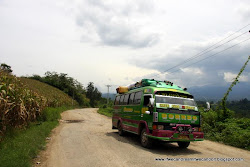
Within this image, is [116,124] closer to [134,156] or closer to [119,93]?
[119,93]

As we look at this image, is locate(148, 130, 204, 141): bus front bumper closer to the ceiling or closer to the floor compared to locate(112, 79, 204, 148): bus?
closer to the floor

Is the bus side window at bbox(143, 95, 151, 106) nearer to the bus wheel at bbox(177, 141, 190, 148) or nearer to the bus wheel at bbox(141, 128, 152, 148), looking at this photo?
the bus wheel at bbox(141, 128, 152, 148)

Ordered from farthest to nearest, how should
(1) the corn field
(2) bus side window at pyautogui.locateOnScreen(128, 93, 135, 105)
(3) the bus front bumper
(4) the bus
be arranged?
(2) bus side window at pyautogui.locateOnScreen(128, 93, 135, 105), (1) the corn field, (4) the bus, (3) the bus front bumper

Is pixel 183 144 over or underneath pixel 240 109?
underneath

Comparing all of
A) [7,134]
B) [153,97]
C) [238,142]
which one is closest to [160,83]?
[153,97]

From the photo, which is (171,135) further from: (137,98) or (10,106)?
(10,106)

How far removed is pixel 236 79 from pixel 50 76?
255 feet

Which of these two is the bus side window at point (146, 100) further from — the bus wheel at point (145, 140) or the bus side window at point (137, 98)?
the bus wheel at point (145, 140)

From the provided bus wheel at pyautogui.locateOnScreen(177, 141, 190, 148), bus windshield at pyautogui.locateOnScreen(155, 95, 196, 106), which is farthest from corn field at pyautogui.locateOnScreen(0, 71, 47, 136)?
bus wheel at pyautogui.locateOnScreen(177, 141, 190, 148)

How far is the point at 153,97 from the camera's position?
8.93 m

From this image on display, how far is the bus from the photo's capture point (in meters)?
8.30

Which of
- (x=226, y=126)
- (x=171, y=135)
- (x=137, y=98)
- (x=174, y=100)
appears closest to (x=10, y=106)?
(x=137, y=98)

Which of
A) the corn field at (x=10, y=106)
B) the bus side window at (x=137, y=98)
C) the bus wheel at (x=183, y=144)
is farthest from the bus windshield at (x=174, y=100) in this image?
the corn field at (x=10, y=106)

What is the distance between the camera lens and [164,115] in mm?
8375
